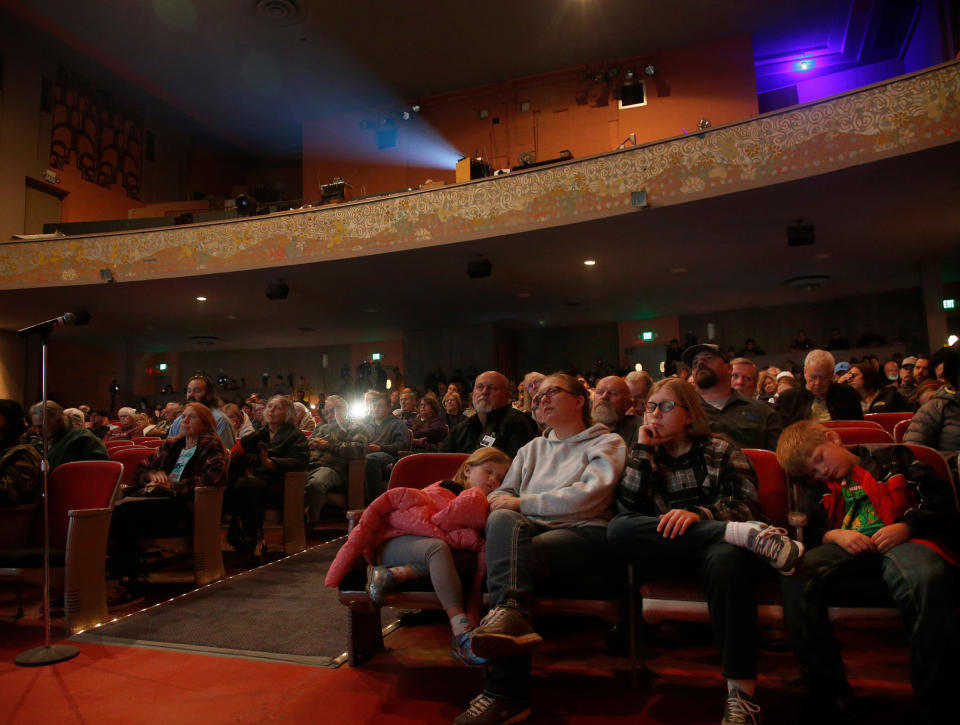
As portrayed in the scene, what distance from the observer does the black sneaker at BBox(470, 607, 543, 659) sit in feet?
5.55

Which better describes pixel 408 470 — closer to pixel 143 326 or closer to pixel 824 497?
pixel 824 497

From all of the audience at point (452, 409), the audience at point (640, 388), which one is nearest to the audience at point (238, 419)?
the audience at point (452, 409)

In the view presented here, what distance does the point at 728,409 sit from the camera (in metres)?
2.76

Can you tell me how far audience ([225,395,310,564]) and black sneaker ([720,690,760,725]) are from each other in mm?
3073

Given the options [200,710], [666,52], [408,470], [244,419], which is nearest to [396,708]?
[200,710]

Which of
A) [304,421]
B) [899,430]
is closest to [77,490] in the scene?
[304,421]

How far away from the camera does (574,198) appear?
714 centimetres

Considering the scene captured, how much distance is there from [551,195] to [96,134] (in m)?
10.2

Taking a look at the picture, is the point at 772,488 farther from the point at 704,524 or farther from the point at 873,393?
the point at 873,393

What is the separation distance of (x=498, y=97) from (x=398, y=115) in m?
2.01

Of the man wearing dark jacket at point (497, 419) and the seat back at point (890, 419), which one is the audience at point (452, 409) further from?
the seat back at point (890, 419)

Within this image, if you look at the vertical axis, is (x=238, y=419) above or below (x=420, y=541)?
above

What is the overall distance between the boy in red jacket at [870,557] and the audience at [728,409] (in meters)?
0.67

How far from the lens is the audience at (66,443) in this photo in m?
3.52
